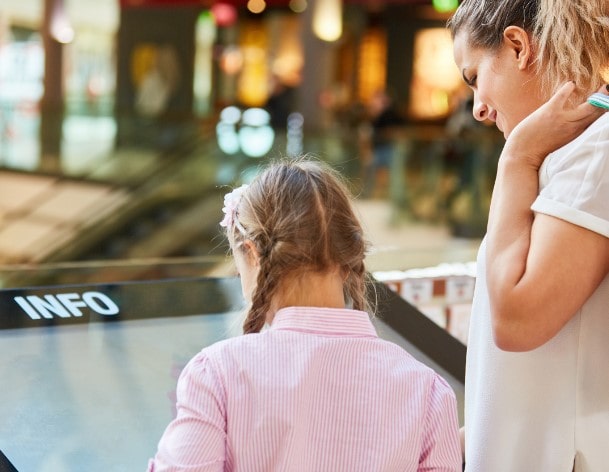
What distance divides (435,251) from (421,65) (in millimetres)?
16689

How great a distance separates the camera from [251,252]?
143 centimetres

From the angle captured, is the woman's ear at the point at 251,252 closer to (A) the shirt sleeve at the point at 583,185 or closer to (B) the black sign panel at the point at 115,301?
(A) the shirt sleeve at the point at 583,185

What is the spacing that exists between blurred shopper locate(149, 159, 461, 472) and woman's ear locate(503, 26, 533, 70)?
1.06 feet

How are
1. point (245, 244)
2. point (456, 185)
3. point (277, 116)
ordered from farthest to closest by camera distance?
point (277, 116), point (456, 185), point (245, 244)

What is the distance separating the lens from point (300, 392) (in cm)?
133

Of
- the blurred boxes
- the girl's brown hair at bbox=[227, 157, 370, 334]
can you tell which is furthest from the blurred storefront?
the girl's brown hair at bbox=[227, 157, 370, 334]

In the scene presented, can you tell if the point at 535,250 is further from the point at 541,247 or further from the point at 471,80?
the point at 471,80

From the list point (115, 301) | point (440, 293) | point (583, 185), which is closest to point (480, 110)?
point (583, 185)

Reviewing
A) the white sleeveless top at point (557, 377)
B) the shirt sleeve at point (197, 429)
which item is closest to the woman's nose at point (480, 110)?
the white sleeveless top at point (557, 377)

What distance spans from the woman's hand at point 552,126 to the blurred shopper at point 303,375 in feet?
0.85

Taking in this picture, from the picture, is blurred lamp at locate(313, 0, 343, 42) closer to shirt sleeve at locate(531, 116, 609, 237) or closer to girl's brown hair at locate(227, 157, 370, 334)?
girl's brown hair at locate(227, 157, 370, 334)

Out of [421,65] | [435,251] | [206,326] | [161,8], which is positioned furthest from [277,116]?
[206,326]

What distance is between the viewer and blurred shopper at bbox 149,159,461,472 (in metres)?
1.31

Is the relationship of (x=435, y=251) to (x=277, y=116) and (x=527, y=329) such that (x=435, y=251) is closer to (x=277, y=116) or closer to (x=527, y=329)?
(x=527, y=329)
